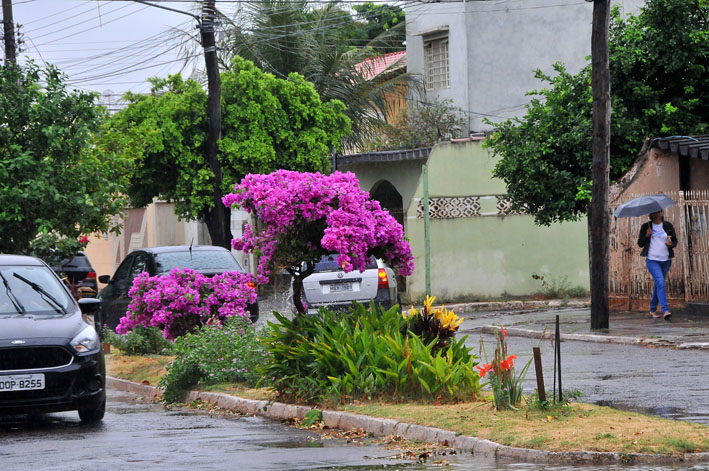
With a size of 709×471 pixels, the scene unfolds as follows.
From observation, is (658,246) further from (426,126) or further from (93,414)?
(426,126)

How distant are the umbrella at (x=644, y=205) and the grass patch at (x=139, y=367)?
8.73 m

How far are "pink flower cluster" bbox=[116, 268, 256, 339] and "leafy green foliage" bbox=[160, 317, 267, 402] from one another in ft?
5.13

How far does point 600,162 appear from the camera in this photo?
18688 mm

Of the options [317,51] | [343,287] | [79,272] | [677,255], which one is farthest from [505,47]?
[343,287]

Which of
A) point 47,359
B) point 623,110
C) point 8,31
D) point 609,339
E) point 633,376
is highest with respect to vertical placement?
point 8,31

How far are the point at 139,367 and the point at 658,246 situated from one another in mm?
9493

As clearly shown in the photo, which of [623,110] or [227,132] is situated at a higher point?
[227,132]

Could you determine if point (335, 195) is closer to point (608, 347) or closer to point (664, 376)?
point (664, 376)

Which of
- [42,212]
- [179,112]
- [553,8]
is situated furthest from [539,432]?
[553,8]

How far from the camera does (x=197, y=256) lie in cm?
1916

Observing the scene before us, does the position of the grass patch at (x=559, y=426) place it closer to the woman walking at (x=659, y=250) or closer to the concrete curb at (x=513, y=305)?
the woman walking at (x=659, y=250)

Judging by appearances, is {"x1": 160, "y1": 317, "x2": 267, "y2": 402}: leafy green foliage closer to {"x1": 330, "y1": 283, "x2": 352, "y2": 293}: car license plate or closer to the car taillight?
{"x1": 330, "y1": 283, "x2": 352, "y2": 293}: car license plate

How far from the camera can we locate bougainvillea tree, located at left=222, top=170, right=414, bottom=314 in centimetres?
1126

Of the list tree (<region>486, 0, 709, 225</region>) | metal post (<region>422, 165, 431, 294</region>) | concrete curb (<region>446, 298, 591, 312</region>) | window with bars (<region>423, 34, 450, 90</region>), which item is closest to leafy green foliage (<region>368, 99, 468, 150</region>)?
window with bars (<region>423, 34, 450, 90</region>)
